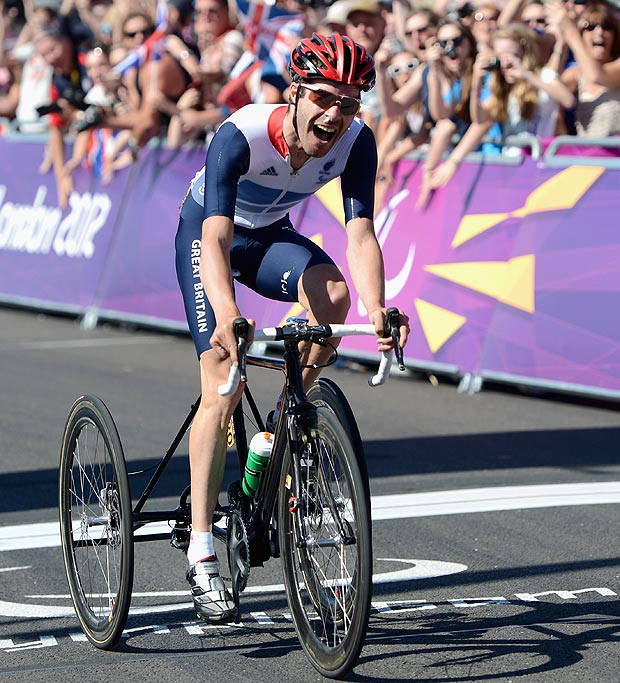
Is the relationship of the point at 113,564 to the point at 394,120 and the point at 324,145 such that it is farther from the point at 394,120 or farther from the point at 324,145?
the point at 394,120

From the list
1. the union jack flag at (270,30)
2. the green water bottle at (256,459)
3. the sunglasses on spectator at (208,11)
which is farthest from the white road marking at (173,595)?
the sunglasses on spectator at (208,11)

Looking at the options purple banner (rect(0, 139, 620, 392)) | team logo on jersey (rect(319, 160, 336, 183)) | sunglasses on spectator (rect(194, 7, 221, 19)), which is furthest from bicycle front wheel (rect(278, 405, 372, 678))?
sunglasses on spectator (rect(194, 7, 221, 19))

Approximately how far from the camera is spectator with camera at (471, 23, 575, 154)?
10.2m

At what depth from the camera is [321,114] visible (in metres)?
4.74

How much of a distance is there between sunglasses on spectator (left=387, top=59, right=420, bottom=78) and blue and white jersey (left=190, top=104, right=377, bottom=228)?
21.1 feet

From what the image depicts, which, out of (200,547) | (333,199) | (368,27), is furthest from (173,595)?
(368,27)

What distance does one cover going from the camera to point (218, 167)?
475 centimetres

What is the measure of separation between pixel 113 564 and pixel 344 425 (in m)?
1.27

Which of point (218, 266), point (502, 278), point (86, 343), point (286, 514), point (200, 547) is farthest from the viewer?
point (86, 343)

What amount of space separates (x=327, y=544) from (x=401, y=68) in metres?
7.78

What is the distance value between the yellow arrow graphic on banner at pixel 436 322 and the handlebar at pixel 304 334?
5.93 meters

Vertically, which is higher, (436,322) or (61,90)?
(61,90)

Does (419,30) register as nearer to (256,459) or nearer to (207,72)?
(207,72)

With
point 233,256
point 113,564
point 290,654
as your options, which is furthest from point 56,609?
point 233,256
